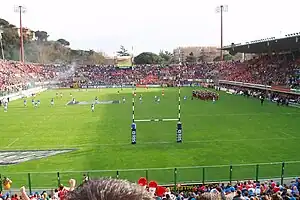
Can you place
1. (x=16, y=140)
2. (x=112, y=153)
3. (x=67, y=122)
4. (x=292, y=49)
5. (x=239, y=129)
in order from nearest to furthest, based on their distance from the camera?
(x=112, y=153)
(x=16, y=140)
(x=239, y=129)
(x=67, y=122)
(x=292, y=49)

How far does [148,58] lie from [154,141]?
104 meters

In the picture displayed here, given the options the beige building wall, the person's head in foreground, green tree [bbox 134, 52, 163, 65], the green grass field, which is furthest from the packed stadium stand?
the person's head in foreground

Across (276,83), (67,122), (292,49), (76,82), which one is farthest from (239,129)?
(76,82)

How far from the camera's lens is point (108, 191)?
6.18 ft

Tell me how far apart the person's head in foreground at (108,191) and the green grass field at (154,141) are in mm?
14113

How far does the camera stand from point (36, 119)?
38500 millimetres

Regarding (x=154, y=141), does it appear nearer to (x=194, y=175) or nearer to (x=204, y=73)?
(x=194, y=175)

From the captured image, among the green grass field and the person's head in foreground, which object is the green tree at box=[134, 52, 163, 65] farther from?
the person's head in foreground

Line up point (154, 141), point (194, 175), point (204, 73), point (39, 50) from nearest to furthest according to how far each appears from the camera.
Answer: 1. point (194, 175)
2. point (154, 141)
3. point (204, 73)
4. point (39, 50)

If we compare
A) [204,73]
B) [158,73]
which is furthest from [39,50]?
[204,73]

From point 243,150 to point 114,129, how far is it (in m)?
11.6

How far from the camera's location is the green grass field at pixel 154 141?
17.9m

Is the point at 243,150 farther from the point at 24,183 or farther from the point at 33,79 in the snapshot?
the point at 33,79

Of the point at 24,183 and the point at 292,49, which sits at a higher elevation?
the point at 292,49
